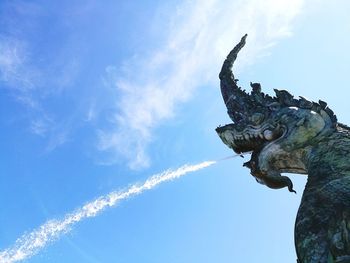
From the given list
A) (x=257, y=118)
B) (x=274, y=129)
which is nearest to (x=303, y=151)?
(x=274, y=129)

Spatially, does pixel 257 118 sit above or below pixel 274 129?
above

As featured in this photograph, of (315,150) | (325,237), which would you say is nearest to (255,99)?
(315,150)

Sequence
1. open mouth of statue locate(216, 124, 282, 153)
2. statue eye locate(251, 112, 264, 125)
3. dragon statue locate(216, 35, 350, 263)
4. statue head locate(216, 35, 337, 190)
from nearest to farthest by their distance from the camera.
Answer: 1. dragon statue locate(216, 35, 350, 263)
2. statue head locate(216, 35, 337, 190)
3. open mouth of statue locate(216, 124, 282, 153)
4. statue eye locate(251, 112, 264, 125)

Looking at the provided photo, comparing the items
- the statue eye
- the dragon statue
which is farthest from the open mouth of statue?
the statue eye

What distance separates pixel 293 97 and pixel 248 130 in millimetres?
1422

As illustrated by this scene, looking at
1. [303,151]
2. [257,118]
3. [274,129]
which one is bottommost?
[303,151]

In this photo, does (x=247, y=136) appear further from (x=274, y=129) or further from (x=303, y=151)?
(x=303, y=151)

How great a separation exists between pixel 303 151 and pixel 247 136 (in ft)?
6.63

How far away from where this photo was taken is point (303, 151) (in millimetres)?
13992

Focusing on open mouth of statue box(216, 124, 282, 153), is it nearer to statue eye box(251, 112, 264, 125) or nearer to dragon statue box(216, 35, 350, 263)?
dragon statue box(216, 35, 350, 263)

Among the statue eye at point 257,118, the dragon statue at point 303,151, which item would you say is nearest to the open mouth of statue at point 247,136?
the dragon statue at point 303,151

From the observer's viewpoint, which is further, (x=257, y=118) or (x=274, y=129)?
(x=257, y=118)

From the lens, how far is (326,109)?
14781mm

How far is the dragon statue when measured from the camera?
972 centimetres
